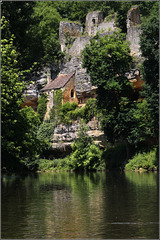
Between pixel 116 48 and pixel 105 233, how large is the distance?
31302 mm

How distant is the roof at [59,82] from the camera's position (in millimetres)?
52938

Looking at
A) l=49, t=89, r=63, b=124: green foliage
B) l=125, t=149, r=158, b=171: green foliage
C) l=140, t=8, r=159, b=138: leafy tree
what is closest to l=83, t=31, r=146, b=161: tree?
l=125, t=149, r=158, b=171: green foliage

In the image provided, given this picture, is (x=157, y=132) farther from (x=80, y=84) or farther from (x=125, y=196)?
(x=125, y=196)

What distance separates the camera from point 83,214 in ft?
49.3

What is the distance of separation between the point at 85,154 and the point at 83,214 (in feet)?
92.8

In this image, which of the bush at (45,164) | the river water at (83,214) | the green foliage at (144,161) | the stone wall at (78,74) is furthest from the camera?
the stone wall at (78,74)

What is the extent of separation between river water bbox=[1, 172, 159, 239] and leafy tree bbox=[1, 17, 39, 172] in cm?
220

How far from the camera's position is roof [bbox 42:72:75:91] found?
52938 millimetres

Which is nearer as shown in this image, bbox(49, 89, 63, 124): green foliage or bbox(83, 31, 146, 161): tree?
bbox(83, 31, 146, 161): tree

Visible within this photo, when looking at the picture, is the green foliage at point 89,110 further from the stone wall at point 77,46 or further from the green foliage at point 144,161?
the green foliage at point 144,161

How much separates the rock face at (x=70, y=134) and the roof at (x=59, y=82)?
558 cm

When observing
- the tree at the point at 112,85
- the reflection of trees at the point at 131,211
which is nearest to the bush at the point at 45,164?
the tree at the point at 112,85

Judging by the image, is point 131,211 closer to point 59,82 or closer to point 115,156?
point 115,156

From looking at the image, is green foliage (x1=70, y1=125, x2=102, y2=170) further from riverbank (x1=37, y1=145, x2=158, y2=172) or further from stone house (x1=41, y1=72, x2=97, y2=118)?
stone house (x1=41, y1=72, x2=97, y2=118)
